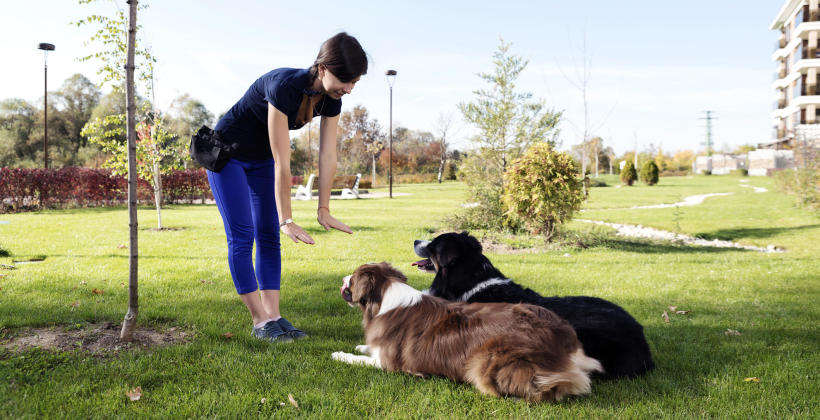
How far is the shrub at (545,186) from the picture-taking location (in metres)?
8.30

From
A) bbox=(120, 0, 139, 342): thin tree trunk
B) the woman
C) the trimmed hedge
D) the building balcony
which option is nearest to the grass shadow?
the woman

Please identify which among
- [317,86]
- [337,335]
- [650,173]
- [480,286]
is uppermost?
[650,173]

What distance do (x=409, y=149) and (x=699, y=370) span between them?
53379 mm

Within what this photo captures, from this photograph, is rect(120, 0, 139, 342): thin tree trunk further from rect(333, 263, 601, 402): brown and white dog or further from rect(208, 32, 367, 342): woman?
rect(333, 263, 601, 402): brown and white dog

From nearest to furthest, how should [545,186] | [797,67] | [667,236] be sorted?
[545,186] → [667,236] → [797,67]

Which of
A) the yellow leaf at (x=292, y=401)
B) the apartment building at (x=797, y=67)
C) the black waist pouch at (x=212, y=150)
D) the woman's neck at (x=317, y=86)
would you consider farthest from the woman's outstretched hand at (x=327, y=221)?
the apartment building at (x=797, y=67)

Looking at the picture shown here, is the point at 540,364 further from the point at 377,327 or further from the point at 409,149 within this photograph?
the point at 409,149

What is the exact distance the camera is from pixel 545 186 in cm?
826

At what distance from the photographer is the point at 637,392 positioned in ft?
8.59

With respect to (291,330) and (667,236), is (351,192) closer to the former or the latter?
(667,236)

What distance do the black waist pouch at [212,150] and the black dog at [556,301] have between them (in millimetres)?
1709

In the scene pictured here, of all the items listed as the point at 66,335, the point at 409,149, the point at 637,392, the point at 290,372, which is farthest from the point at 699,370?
the point at 409,149

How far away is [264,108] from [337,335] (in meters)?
1.81

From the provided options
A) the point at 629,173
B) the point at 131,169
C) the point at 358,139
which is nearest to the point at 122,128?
the point at 131,169
